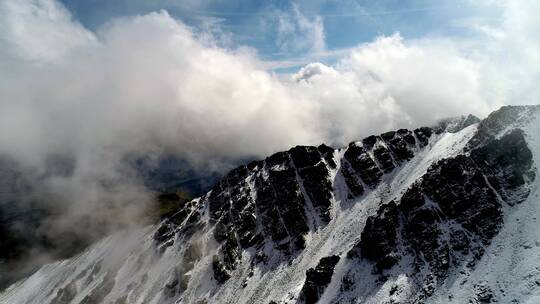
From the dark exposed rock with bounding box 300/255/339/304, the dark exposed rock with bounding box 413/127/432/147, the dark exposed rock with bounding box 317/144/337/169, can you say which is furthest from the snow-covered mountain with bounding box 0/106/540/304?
the dark exposed rock with bounding box 317/144/337/169

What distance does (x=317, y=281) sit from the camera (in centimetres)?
11775

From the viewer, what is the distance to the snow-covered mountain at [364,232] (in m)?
99.4

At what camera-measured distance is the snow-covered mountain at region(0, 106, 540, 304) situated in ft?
326

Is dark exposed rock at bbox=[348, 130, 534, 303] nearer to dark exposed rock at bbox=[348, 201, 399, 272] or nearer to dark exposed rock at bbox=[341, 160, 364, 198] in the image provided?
dark exposed rock at bbox=[348, 201, 399, 272]

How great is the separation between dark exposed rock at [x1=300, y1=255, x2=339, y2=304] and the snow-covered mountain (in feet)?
1.11

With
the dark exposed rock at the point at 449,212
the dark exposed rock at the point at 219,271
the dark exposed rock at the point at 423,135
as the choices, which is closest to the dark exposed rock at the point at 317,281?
the dark exposed rock at the point at 449,212

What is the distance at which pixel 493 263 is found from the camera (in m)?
94.0

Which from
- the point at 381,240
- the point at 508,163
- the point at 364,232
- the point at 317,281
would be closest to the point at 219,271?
the point at 317,281

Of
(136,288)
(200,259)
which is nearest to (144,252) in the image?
(136,288)

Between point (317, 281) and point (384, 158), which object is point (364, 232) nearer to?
point (317, 281)

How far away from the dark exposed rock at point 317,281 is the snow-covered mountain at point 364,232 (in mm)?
339

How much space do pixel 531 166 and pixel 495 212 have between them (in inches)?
886

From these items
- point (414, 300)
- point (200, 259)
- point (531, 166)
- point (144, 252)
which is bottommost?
point (414, 300)

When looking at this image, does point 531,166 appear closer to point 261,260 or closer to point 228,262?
point 261,260
